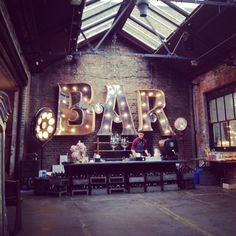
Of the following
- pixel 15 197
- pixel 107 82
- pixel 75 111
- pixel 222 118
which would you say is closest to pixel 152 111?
pixel 107 82

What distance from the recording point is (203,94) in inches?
394

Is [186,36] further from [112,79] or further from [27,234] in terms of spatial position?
[27,234]

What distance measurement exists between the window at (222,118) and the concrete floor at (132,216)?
295cm

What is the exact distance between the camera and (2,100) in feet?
8.04

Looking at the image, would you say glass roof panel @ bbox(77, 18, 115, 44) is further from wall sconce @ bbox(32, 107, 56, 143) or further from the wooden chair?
the wooden chair

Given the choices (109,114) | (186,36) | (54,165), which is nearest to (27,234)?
(54,165)

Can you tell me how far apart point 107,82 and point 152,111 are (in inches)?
78.5

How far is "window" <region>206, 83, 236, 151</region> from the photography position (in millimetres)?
8586

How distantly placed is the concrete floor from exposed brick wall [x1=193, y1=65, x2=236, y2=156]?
12.7 feet

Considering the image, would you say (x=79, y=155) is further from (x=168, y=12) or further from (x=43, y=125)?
(x=168, y=12)

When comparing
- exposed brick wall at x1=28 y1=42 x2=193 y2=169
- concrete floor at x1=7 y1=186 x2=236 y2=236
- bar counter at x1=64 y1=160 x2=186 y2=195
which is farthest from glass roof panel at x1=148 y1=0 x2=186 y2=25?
concrete floor at x1=7 y1=186 x2=236 y2=236

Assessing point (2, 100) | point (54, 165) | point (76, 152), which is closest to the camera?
point (2, 100)

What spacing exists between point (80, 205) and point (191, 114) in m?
6.60

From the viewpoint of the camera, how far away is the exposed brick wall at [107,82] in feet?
30.4
